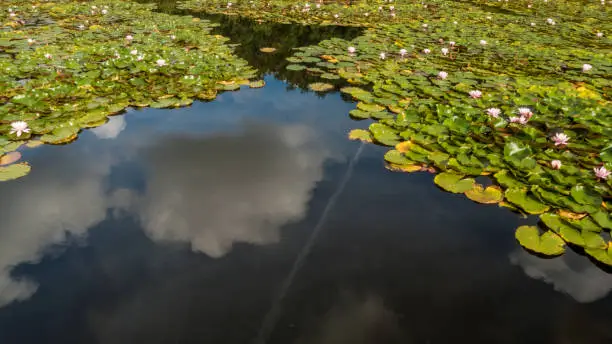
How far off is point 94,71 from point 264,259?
569 cm

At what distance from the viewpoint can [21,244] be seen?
2.83 meters

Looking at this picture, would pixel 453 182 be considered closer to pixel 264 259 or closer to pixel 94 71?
pixel 264 259

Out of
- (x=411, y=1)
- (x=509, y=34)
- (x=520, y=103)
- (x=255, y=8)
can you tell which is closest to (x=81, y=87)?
(x=520, y=103)

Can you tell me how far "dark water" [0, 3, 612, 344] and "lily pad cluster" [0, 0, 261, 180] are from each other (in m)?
0.88

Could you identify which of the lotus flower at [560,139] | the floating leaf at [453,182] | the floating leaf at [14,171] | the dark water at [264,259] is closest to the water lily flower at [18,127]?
the dark water at [264,259]

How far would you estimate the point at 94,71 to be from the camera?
20.6 ft

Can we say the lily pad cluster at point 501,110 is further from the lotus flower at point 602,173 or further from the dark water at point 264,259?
the dark water at point 264,259

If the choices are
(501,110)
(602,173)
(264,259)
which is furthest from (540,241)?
(501,110)

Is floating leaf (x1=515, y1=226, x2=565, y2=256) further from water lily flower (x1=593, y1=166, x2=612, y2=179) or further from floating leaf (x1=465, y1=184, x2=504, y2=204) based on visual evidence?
water lily flower (x1=593, y1=166, x2=612, y2=179)

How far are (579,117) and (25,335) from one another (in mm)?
6365

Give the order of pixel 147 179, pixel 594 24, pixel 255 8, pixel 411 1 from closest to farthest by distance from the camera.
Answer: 1. pixel 147 179
2. pixel 594 24
3. pixel 255 8
4. pixel 411 1

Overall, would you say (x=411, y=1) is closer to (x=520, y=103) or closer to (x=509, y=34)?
(x=509, y=34)

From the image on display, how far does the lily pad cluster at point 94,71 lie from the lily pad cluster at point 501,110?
215 centimetres

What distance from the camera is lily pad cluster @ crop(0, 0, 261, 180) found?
15.5 feet
